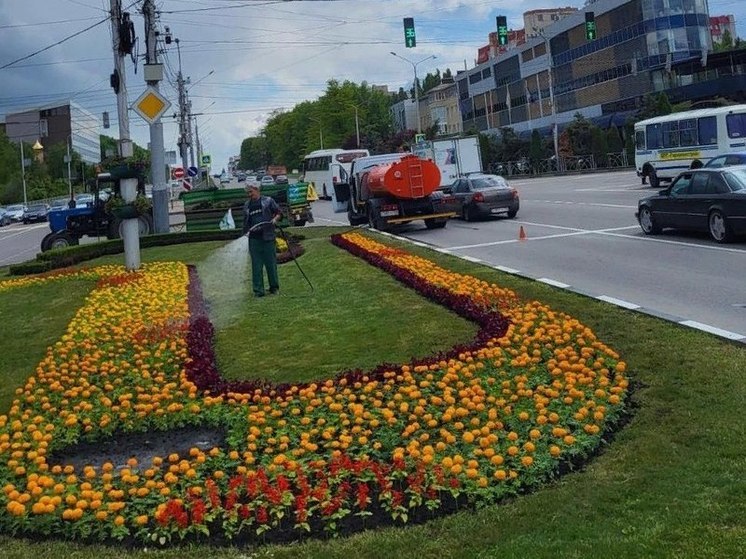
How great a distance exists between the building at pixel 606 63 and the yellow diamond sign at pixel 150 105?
154ft

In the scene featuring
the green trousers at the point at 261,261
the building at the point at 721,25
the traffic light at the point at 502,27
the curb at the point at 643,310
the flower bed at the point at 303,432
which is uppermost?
the building at the point at 721,25

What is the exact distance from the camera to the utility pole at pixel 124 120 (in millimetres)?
17469

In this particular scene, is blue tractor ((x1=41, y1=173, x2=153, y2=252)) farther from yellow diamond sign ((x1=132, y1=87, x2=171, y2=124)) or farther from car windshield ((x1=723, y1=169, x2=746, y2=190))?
car windshield ((x1=723, y1=169, x2=746, y2=190))

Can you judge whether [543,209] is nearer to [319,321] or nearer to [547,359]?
[319,321]

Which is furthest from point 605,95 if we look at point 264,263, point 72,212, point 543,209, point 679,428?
point 679,428

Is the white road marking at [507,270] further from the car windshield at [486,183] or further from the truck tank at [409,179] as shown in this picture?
the car windshield at [486,183]

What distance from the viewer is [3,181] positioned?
9619 centimetres

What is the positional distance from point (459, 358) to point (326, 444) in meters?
2.36

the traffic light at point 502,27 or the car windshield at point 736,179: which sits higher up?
the traffic light at point 502,27

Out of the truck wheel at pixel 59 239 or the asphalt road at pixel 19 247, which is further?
the asphalt road at pixel 19 247

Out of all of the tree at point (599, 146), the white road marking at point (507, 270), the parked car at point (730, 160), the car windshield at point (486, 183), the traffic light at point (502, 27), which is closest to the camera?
the white road marking at point (507, 270)

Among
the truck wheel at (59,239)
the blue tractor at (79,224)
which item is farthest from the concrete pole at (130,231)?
the truck wheel at (59,239)

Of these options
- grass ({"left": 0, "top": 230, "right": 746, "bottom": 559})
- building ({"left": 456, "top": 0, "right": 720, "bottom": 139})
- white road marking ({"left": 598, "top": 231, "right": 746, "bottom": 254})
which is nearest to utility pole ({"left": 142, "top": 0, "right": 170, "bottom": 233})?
white road marking ({"left": 598, "top": 231, "right": 746, "bottom": 254})

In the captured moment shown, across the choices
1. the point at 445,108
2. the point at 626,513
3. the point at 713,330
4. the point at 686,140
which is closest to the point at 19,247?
the point at 686,140
